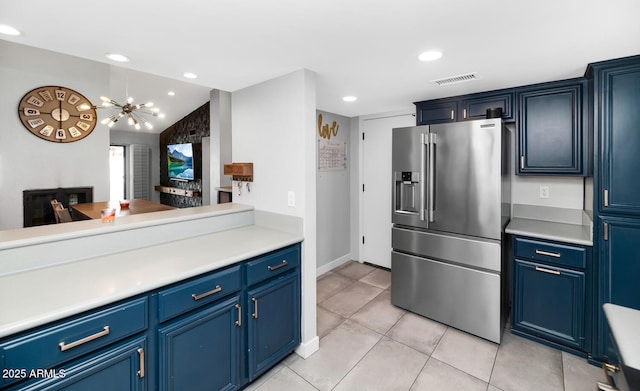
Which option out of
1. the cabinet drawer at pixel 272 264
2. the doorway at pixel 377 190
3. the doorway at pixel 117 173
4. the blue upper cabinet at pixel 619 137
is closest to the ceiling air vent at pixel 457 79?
the blue upper cabinet at pixel 619 137

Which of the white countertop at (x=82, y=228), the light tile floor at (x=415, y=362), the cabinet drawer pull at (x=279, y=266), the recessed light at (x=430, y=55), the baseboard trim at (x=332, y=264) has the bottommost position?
the light tile floor at (x=415, y=362)

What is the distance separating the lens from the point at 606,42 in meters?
1.79

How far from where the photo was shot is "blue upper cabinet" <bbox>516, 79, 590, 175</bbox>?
2424mm

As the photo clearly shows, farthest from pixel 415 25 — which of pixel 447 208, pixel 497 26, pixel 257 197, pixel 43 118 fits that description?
pixel 43 118

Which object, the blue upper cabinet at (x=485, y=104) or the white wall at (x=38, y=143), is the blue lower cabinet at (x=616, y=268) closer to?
the blue upper cabinet at (x=485, y=104)

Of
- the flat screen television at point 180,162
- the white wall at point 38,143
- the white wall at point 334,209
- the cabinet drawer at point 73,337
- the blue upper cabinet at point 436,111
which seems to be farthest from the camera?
the flat screen television at point 180,162

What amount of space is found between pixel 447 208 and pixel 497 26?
1.49 meters

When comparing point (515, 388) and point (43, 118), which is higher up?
point (43, 118)

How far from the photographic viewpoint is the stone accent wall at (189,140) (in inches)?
271

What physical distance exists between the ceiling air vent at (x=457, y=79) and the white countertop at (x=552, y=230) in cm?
134

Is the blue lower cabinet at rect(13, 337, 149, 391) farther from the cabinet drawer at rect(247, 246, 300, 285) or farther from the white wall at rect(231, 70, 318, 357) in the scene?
the white wall at rect(231, 70, 318, 357)

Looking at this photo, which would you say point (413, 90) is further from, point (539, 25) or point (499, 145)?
point (539, 25)

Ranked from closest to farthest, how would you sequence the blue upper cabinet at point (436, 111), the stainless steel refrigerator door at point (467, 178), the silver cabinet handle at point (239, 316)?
the silver cabinet handle at point (239, 316) → the stainless steel refrigerator door at point (467, 178) → the blue upper cabinet at point (436, 111)

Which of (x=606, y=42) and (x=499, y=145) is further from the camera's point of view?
(x=499, y=145)
